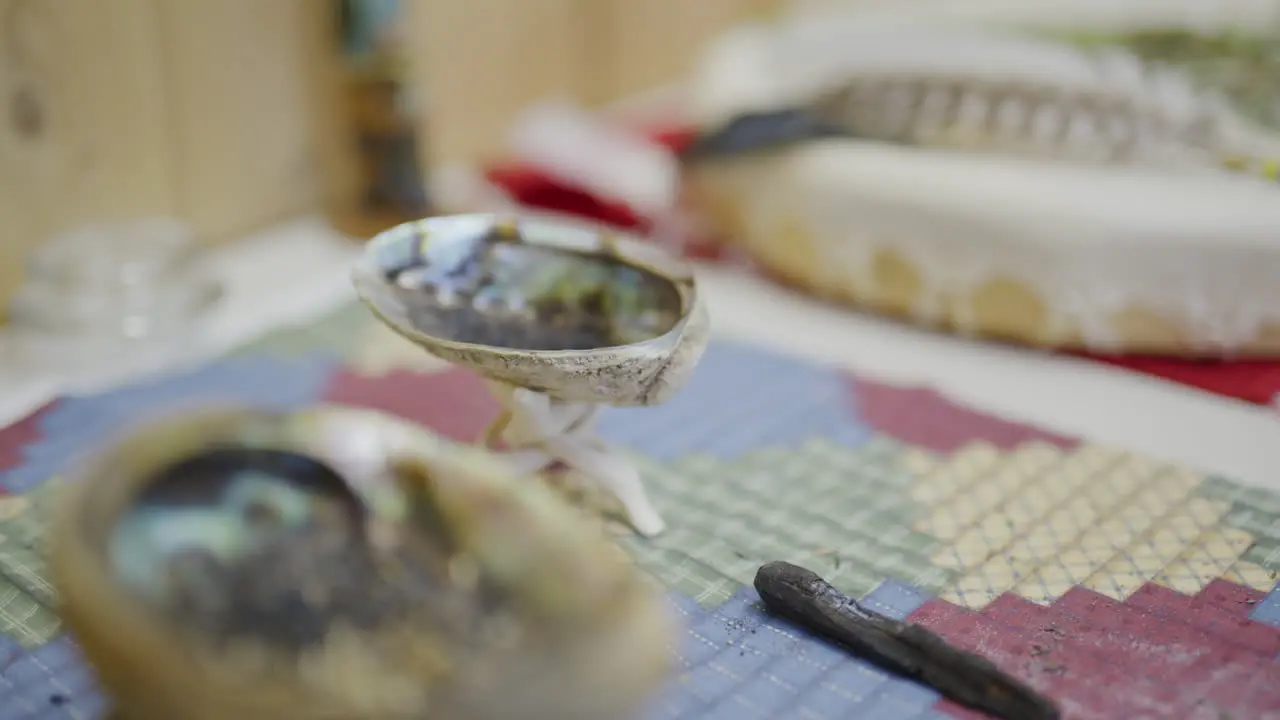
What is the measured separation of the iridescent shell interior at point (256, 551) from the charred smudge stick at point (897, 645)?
223 millimetres

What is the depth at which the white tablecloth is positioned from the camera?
827 mm

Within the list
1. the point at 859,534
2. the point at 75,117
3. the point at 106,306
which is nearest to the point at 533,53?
the point at 75,117

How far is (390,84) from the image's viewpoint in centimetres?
124

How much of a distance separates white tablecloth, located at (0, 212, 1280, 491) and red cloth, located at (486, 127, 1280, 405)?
2 centimetres

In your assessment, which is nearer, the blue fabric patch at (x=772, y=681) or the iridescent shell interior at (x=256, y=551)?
the iridescent shell interior at (x=256, y=551)

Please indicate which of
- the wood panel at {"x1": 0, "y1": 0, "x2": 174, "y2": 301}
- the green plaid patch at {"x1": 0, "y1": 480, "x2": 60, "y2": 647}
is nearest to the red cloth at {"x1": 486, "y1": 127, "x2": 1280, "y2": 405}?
the wood panel at {"x1": 0, "y1": 0, "x2": 174, "y2": 301}

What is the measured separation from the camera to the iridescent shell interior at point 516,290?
711 millimetres

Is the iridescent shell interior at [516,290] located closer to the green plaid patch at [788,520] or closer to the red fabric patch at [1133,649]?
the green plaid patch at [788,520]

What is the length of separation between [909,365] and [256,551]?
62cm

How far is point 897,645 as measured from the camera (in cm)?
58

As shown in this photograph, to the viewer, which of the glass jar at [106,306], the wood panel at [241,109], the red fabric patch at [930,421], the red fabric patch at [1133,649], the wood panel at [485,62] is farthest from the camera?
the wood panel at [485,62]

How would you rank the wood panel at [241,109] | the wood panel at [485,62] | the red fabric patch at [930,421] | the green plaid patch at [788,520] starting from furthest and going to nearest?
the wood panel at [485,62] → the wood panel at [241,109] → the red fabric patch at [930,421] → the green plaid patch at [788,520]

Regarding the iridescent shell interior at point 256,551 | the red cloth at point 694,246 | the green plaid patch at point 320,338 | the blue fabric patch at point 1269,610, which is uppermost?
the iridescent shell interior at point 256,551

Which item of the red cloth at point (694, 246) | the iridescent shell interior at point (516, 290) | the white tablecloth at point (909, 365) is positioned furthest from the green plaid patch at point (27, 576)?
the red cloth at point (694, 246)
